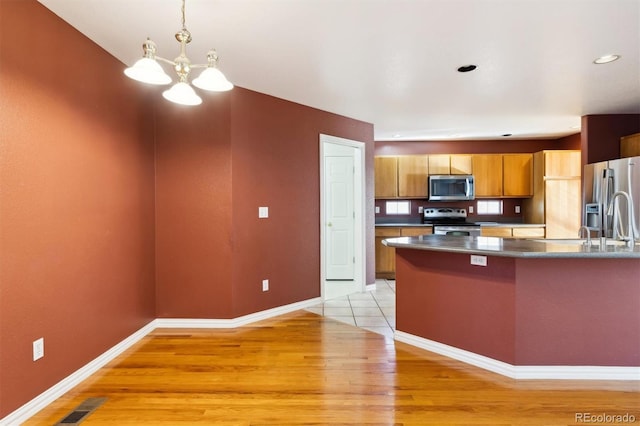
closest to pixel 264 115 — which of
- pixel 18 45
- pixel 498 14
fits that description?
pixel 18 45

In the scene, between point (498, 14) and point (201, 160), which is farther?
point (201, 160)

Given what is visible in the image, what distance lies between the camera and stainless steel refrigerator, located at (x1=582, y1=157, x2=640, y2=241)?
143 inches

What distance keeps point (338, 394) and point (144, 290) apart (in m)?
2.11

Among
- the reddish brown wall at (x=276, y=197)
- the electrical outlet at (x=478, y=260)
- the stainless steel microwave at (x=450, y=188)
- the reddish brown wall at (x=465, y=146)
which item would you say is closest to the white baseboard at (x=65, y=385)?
the reddish brown wall at (x=276, y=197)

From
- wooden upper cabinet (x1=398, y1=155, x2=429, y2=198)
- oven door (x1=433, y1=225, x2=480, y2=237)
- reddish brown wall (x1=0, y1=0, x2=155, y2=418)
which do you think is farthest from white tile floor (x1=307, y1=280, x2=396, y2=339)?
reddish brown wall (x1=0, y1=0, x2=155, y2=418)

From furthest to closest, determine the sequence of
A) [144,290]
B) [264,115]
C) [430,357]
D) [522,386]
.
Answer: [264,115], [144,290], [430,357], [522,386]

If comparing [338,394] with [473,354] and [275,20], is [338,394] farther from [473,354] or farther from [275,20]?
[275,20]

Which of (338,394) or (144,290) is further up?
(144,290)

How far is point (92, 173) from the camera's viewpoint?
2.53m

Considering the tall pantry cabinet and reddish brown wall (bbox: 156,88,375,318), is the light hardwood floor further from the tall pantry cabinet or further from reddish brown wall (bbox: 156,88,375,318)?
the tall pantry cabinet

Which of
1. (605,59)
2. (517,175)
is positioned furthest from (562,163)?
(605,59)

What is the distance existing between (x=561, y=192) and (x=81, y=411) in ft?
20.8

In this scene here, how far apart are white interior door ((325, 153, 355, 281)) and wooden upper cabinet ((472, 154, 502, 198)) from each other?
244cm

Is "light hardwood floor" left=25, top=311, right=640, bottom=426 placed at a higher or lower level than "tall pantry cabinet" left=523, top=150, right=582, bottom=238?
lower
